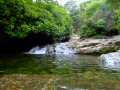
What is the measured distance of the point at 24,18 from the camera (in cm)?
2038

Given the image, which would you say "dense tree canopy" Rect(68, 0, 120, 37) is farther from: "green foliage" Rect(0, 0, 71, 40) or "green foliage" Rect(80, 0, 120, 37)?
"green foliage" Rect(0, 0, 71, 40)

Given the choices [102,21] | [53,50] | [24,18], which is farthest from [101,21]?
[24,18]

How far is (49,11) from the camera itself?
2533 cm

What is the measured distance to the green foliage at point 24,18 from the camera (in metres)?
18.8

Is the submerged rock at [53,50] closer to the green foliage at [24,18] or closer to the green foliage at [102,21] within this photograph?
the green foliage at [24,18]

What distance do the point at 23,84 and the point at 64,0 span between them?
5720 cm

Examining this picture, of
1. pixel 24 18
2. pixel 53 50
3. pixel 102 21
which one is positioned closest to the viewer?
pixel 24 18

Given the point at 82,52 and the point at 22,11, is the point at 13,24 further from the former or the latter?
the point at 82,52

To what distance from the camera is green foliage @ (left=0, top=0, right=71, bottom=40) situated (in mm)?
18781

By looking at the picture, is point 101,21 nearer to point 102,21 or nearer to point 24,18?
point 102,21

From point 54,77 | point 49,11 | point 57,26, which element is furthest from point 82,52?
point 54,77

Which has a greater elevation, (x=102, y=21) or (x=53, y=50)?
(x=102, y=21)

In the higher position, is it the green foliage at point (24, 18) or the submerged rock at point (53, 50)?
the green foliage at point (24, 18)

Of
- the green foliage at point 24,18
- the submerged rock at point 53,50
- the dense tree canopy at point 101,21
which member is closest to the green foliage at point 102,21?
the dense tree canopy at point 101,21
